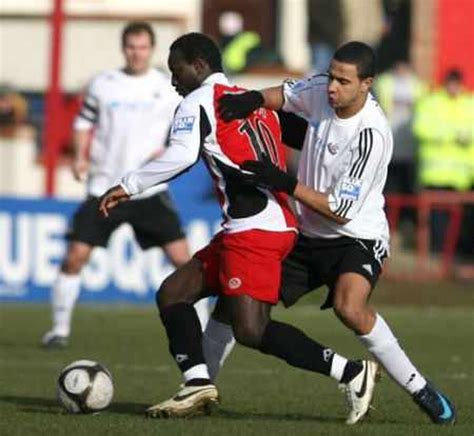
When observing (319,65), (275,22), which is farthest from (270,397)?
(275,22)

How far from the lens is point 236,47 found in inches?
926

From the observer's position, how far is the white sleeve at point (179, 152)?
10180 mm

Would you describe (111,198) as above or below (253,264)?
above

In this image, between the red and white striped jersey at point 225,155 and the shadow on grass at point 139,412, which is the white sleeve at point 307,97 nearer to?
the red and white striped jersey at point 225,155

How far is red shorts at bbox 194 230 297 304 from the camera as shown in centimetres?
1025

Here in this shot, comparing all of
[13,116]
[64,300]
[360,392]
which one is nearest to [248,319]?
[360,392]

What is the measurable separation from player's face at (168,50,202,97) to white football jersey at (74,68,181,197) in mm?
4810

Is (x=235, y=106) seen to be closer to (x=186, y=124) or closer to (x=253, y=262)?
(x=186, y=124)

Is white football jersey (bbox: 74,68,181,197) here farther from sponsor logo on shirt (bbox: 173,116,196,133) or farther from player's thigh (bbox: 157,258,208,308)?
sponsor logo on shirt (bbox: 173,116,196,133)

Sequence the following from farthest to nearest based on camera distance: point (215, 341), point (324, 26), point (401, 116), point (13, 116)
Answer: point (324, 26) < point (13, 116) < point (401, 116) < point (215, 341)

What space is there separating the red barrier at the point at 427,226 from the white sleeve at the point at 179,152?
10.9 m

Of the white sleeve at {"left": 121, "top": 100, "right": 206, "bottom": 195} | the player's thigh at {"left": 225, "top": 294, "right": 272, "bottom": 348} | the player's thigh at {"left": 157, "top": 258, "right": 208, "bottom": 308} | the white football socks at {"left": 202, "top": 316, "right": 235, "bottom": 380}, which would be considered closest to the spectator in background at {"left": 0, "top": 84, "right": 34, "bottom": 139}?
the white football socks at {"left": 202, "top": 316, "right": 235, "bottom": 380}

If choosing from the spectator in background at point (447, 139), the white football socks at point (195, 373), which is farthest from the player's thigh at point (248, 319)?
the spectator in background at point (447, 139)

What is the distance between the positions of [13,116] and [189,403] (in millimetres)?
12796
